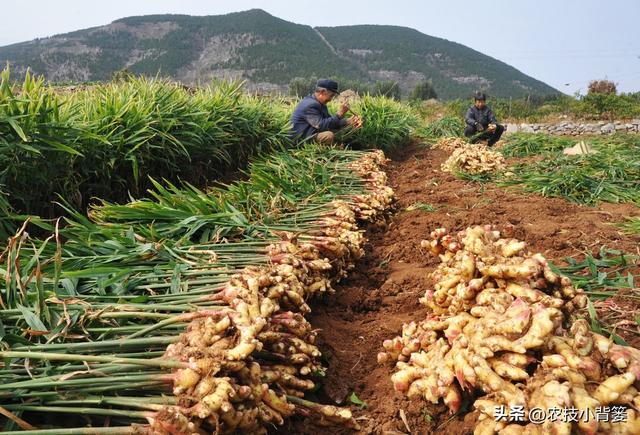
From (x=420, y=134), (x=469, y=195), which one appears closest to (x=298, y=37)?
(x=420, y=134)

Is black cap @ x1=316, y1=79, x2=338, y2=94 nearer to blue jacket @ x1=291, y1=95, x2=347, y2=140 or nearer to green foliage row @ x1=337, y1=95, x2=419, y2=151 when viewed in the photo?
blue jacket @ x1=291, y1=95, x2=347, y2=140

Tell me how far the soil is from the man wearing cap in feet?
5.86

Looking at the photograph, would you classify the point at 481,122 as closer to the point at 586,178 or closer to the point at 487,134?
the point at 487,134

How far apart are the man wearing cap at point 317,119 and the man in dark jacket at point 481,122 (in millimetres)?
3493

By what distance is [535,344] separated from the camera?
4.09ft

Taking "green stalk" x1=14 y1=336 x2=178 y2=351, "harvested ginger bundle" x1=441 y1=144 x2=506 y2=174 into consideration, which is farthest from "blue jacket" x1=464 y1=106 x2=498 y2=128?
"green stalk" x1=14 y1=336 x2=178 y2=351

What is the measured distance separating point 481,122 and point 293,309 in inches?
319

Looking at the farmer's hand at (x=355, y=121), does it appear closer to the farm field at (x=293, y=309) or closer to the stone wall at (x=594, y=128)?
the farm field at (x=293, y=309)

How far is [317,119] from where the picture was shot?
6.16 m

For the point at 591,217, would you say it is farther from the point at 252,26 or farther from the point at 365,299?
the point at 252,26

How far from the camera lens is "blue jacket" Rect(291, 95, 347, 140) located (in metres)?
6.13

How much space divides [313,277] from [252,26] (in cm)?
9017

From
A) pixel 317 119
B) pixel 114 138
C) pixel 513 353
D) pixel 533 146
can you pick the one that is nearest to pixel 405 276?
pixel 513 353

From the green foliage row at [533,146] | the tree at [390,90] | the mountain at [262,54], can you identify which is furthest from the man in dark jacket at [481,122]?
the mountain at [262,54]
